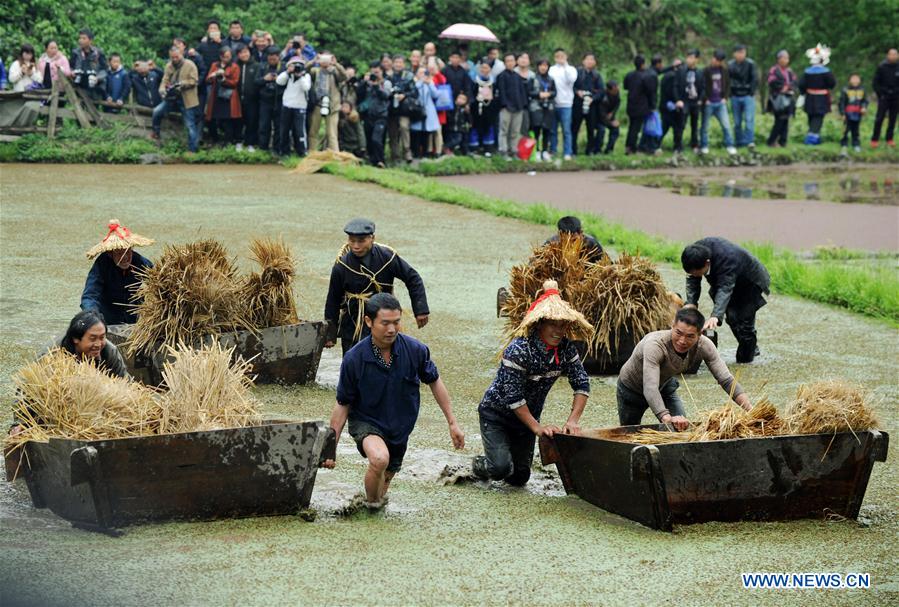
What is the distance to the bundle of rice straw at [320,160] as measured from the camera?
22.6m

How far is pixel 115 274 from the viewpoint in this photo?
1016cm

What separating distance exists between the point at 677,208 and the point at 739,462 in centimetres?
1419

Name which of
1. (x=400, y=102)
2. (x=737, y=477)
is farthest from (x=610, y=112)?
(x=737, y=477)

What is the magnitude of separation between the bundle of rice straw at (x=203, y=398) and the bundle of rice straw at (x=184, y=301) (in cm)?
243

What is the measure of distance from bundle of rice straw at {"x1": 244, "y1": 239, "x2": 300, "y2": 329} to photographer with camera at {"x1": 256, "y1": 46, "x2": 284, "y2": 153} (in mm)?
12638

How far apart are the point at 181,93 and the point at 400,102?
3.88 metres

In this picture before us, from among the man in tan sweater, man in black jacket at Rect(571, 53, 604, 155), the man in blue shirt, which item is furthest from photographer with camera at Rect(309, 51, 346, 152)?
the man in blue shirt

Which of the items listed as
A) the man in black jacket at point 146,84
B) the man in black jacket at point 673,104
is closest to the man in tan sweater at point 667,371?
the man in black jacket at point 146,84

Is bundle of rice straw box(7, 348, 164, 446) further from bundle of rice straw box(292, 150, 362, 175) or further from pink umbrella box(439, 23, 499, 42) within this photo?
pink umbrella box(439, 23, 499, 42)

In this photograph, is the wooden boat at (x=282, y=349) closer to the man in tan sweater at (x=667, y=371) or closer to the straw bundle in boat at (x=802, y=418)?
the man in tan sweater at (x=667, y=371)

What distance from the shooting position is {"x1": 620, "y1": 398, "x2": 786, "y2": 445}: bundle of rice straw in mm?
7449

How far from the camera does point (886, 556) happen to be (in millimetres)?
6984

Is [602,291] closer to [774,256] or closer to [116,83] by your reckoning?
[774,256]

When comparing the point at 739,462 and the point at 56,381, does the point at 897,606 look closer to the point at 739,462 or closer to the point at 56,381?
the point at 739,462
